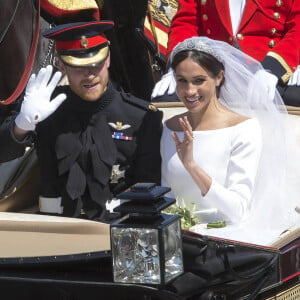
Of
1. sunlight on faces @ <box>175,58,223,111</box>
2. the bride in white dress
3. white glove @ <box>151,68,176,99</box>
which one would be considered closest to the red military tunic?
white glove @ <box>151,68,176,99</box>

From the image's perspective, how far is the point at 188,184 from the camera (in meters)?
3.49

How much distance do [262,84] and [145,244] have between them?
47.5 inches

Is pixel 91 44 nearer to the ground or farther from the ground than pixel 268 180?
farther from the ground

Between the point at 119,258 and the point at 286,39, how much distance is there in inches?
69.0

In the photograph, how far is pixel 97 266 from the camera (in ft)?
9.23

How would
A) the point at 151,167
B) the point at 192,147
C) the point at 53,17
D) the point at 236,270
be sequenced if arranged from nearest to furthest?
the point at 236,270 → the point at 192,147 → the point at 151,167 → the point at 53,17

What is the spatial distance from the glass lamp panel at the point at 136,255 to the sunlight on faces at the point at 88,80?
101 centimetres

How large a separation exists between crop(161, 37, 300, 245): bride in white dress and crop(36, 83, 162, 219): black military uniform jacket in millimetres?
85

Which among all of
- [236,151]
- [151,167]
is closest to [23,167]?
[151,167]

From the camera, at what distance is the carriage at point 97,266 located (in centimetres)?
280

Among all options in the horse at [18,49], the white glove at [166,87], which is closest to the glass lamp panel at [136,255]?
the white glove at [166,87]

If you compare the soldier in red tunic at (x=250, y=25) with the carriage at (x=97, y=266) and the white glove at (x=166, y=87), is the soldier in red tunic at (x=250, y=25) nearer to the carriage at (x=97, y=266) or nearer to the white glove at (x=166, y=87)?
the white glove at (x=166, y=87)

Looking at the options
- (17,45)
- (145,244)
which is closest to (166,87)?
(17,45)

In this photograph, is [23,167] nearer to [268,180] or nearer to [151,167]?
[151,167]
